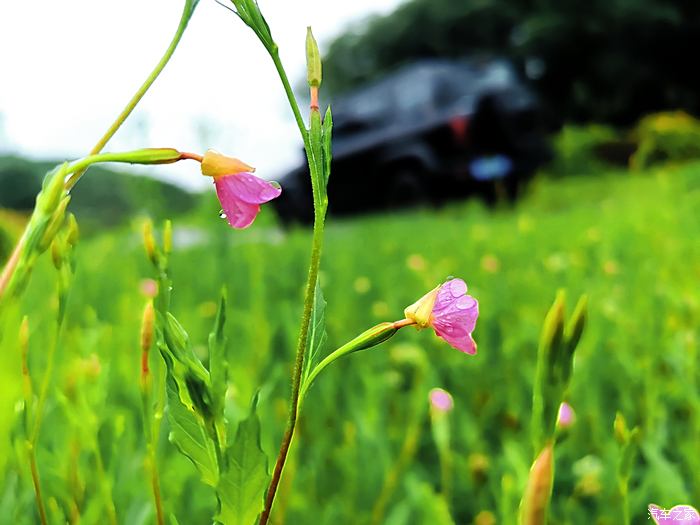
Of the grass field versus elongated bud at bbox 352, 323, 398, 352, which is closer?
elongated bud at bbox 352, 323, 398, 352

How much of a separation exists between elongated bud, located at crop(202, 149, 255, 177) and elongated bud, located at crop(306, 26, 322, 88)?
0.05m

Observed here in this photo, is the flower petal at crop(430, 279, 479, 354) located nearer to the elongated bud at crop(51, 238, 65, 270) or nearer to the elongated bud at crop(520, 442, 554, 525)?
the elongated bud at crop(520, 442, 554, 525)

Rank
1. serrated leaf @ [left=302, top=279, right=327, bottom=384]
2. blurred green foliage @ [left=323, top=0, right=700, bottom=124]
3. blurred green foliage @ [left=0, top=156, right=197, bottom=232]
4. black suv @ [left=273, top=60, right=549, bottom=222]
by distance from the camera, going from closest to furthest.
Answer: serrated leaf @ [left=302, top=279, right=327, bottom=384], blurred green foliage @ [left=0, top=156, right=197, bottom=232], black suv @ [left=273, top=60, right=549, bottom=222], blurred green foliage @ [left=323, top=0, right=700, bottom=124]

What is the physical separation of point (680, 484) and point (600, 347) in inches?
24.3

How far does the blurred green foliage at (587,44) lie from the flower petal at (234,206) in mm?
16354

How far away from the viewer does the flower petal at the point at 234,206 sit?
0.33 meters

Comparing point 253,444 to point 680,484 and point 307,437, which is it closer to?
point 680,484

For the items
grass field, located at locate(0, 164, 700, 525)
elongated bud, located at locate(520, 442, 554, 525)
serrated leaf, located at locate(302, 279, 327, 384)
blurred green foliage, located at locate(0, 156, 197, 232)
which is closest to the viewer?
elongated bud, located at locate(520, 442, 554, 525)

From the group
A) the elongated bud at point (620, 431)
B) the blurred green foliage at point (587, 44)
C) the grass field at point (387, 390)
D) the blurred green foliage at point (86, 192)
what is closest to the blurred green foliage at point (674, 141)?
the blurred green foliage at point (587, 44)

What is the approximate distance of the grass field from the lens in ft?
2.43

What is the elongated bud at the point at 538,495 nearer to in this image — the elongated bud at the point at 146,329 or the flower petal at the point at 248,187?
the flower petal at the point at 248,187

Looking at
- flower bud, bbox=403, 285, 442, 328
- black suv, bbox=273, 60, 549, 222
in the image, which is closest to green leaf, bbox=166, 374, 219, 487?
flower bud, bbox=403, 285, 442, 328

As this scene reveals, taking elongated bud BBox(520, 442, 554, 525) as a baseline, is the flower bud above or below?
above

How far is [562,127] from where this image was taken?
50.6 feet
